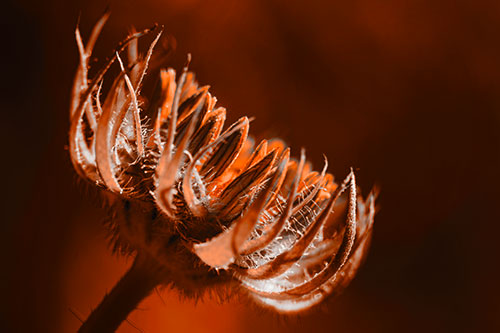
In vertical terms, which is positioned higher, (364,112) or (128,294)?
(364,112)

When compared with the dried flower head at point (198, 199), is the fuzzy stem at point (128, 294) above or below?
below

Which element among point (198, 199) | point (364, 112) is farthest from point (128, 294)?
point (364, 112)

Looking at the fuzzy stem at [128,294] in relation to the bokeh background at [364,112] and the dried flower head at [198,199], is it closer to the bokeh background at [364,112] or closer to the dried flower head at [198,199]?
the dried flower head at [198,199]

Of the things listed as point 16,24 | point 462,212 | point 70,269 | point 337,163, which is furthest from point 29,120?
point 462,212

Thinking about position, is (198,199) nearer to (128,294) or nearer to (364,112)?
(128,294)

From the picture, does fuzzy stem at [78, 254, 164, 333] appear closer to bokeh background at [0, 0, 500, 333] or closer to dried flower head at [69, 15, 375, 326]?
dried flower head at [69, 15, 375, 326]

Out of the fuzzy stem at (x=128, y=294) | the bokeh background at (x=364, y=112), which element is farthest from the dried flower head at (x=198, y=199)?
the bokeh background at (x=364, y=112)

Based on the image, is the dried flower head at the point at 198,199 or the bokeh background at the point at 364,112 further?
the bokeh background at the point at 364,112
